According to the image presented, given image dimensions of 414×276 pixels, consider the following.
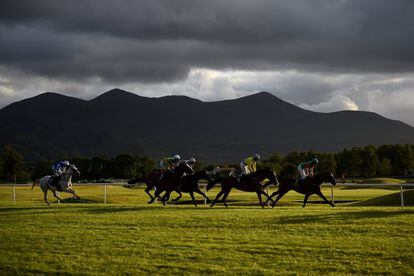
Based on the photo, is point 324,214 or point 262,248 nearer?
point 262,248

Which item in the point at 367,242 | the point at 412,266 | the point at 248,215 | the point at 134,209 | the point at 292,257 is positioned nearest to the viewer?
the point at 412,266

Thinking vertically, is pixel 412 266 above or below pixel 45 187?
below

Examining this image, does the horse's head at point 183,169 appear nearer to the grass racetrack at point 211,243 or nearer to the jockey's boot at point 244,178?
the jockey's boot at point 244,178

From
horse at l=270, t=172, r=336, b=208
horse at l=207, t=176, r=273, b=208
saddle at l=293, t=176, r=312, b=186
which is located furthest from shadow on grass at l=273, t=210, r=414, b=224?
horse at l=207, t=176, r=273, b=208

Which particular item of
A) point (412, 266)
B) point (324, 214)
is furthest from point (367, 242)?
point (324, 214)

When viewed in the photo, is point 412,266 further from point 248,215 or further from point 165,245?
point 248,215

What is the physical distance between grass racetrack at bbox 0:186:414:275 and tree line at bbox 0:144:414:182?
81.7 m

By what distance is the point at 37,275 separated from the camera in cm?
1223

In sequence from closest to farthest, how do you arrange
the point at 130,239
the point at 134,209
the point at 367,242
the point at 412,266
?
1. the point at 412,266
2. the point at 367,242
3. the point at 130,239
4. the point at 134,209

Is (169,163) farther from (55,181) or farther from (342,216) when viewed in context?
(342,216)

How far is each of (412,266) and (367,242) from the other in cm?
211

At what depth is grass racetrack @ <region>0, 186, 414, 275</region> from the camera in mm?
12391

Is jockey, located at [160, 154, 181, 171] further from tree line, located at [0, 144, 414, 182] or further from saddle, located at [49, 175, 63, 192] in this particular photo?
tree line, located at [0, 144, 414, 182]

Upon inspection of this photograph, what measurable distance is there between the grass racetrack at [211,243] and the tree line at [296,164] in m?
81.7
